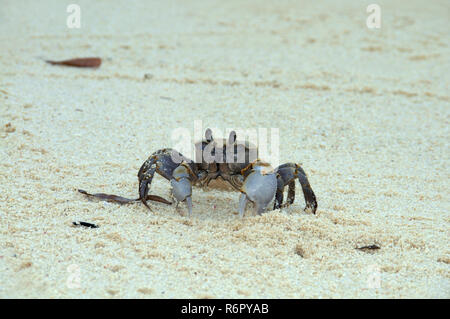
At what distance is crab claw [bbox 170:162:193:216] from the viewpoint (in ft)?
12.0

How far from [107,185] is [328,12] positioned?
22.9 ft

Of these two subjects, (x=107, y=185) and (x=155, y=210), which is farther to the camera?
(x=107, y=185)

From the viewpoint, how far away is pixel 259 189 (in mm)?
3600

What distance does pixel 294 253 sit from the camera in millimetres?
3275

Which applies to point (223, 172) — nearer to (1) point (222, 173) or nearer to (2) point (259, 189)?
(1) point (222, 173)

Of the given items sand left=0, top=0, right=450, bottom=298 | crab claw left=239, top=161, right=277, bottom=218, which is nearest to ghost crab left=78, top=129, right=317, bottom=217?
crab claw left=239, top=161, right=277, bottom=218

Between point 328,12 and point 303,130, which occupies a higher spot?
point 328,12

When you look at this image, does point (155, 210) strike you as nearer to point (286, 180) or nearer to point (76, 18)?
point (286, 180)

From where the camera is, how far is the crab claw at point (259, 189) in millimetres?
3582

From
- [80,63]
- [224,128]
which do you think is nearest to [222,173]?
[224,128]

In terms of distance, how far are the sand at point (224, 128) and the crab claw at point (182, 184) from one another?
0.48 ft

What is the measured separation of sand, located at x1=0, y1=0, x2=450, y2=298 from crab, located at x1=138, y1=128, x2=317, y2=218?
0.17 metres

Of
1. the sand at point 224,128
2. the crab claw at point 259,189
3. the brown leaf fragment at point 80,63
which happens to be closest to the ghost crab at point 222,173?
the crab claw at point 259,189

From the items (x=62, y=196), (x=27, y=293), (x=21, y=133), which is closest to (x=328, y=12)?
(x=21, y=133)
